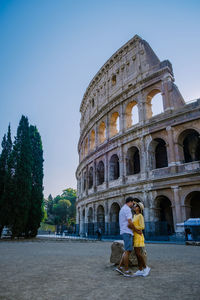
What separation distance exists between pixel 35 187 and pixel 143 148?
35.3 feet

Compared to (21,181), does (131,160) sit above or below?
above

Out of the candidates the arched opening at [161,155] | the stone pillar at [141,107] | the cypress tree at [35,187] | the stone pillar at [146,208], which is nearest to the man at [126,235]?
the stone pillar at [146,208]

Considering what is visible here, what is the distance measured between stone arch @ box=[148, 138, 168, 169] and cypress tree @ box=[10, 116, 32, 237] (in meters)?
10.4

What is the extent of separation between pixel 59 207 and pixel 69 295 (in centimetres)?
6192

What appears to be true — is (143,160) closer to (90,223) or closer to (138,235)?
(90,223)

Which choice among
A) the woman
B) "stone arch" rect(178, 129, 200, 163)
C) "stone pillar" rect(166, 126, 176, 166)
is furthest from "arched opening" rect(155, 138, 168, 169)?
the woman

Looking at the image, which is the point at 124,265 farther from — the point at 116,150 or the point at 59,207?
the point at 59,207

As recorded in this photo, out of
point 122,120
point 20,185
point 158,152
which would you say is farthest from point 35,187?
point 158,152

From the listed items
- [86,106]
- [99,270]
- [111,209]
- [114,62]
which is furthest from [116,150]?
[99,270]

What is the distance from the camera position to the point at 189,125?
16.3 meters

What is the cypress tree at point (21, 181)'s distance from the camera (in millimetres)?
17797

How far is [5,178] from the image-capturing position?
1841 cm

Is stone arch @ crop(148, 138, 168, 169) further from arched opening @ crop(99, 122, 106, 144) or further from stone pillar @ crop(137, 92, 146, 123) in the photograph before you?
arched opening @ crop(99, 122, 106, 144)

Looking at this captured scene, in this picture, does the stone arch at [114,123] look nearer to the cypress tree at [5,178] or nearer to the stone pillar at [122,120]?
the stone pillar at [122,120]
